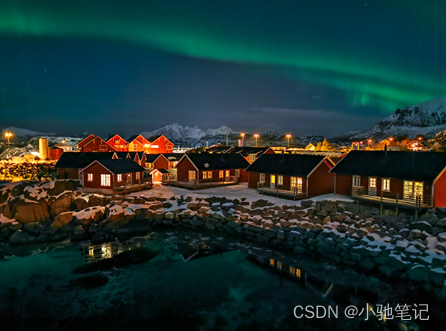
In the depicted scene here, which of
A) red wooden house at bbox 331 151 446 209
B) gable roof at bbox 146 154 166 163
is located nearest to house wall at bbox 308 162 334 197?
red wooden house at bbox 331 151 446 209

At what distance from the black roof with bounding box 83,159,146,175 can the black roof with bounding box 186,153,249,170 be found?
680 centimetres

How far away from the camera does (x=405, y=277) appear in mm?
16266

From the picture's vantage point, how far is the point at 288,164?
102 ft

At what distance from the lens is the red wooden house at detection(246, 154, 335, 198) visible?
28656 mm

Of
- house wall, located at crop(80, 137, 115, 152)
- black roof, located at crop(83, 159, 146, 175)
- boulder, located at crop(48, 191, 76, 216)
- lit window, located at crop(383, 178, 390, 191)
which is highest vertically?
house wall, located at crop(80, 137, 115, 152)

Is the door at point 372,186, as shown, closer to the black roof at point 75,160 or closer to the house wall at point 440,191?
the house wall at point 440,191

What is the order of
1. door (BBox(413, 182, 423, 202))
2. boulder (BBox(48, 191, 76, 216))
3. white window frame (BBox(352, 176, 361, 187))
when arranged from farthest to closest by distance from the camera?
1. boulder (BBox(48, 191, 76, 216))
2. white window frame (BBox(352, 176, 361, 187))
3. door (BBox(413, 182, 423, 202))

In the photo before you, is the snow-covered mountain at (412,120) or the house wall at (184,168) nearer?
the house wall at (184,168)

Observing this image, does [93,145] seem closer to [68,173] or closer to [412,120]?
[68,173]

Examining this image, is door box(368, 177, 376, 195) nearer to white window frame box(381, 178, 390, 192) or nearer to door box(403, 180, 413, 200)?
white window frame box(381, 178, 390, 192)

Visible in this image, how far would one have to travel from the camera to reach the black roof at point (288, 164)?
2898 centimetres

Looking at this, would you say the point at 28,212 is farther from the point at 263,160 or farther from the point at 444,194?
the point at 444,194

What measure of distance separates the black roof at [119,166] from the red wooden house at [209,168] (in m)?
5.53

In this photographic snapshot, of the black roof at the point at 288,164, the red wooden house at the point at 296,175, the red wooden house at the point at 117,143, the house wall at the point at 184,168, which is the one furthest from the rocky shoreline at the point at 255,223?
the red wooden house at the point at 117,143
